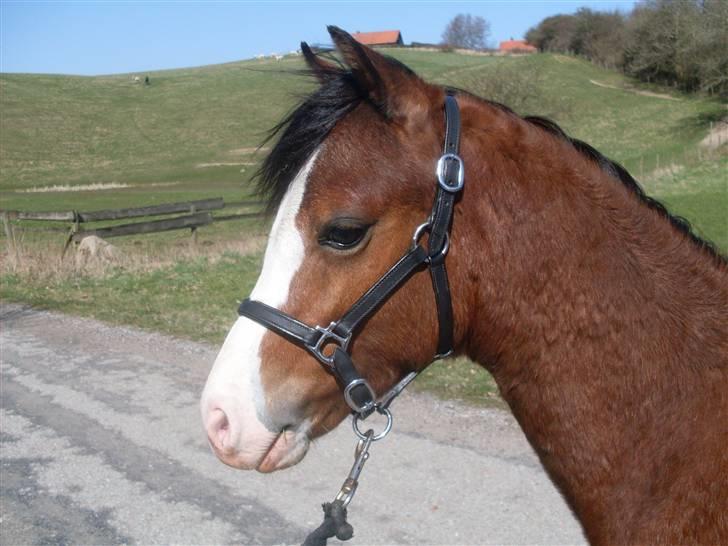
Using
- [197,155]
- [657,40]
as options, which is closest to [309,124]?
[657,40]

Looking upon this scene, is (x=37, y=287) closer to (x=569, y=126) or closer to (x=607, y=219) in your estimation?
(x=607, y=219)

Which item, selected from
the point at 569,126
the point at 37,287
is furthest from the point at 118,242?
the point at 569,126

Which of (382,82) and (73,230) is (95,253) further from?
(382,82)

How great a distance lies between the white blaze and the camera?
2.07 metres

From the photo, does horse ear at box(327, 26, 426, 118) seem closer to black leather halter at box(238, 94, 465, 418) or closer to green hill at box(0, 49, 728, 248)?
black leather halter at box(238, 94, 465, 418)

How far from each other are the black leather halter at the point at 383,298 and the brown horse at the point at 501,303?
3 centimetres

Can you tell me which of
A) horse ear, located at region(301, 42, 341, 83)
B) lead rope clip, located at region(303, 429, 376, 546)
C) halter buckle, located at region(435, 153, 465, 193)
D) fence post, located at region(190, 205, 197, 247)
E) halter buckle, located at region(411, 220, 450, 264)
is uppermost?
horse ear, located at region(301, 42, 341, 83)

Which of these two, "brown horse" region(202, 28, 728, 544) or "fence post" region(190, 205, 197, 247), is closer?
"brown horse" region(202, 28, 728, 544)

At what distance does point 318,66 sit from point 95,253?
1566cm

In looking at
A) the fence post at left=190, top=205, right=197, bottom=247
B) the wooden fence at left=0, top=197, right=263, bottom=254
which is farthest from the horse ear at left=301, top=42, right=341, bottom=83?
the fence post at left=190, top=205, right=197, bottom=247

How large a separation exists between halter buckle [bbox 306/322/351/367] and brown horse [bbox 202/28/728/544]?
0.03 m

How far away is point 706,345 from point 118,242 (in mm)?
22633

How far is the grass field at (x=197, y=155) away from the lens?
1179 centimetres

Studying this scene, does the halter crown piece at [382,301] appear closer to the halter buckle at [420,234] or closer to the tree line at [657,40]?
the halter buckle at [420,234]
